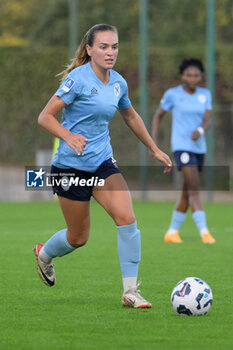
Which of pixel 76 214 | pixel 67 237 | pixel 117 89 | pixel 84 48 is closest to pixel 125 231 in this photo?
pixel 76 214

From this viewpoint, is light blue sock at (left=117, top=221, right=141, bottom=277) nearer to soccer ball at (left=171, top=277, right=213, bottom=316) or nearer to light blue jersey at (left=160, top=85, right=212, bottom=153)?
soccer ball at (left=171, top=277, right=213, bottom=316)

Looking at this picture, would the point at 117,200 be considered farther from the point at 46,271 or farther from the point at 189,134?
the point at 189,134

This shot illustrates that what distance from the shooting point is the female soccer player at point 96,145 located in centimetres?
704

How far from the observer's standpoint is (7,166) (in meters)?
23.9

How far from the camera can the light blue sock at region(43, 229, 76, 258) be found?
7.56 meters

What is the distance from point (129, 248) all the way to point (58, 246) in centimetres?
73

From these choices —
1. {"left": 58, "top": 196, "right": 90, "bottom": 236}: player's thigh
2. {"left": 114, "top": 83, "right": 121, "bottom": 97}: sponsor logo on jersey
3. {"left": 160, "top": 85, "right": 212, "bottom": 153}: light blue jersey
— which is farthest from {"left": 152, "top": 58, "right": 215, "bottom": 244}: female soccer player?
{"left": 114, "top": 83, "right": 121, "bottom": 97}: sponsor logo on jersey

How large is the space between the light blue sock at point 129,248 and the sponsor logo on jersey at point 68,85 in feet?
3.64

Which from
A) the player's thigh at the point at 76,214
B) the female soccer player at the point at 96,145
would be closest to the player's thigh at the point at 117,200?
the female soccer player at the point at 96,145

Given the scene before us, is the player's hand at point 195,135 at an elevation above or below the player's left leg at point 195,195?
above

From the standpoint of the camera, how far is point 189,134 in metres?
12.4

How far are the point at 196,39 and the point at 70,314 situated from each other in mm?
20640

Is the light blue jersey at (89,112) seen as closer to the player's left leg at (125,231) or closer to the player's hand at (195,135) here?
the player's left leg at (125,231)

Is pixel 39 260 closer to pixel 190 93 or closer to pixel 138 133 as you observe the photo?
pixel 138 133
